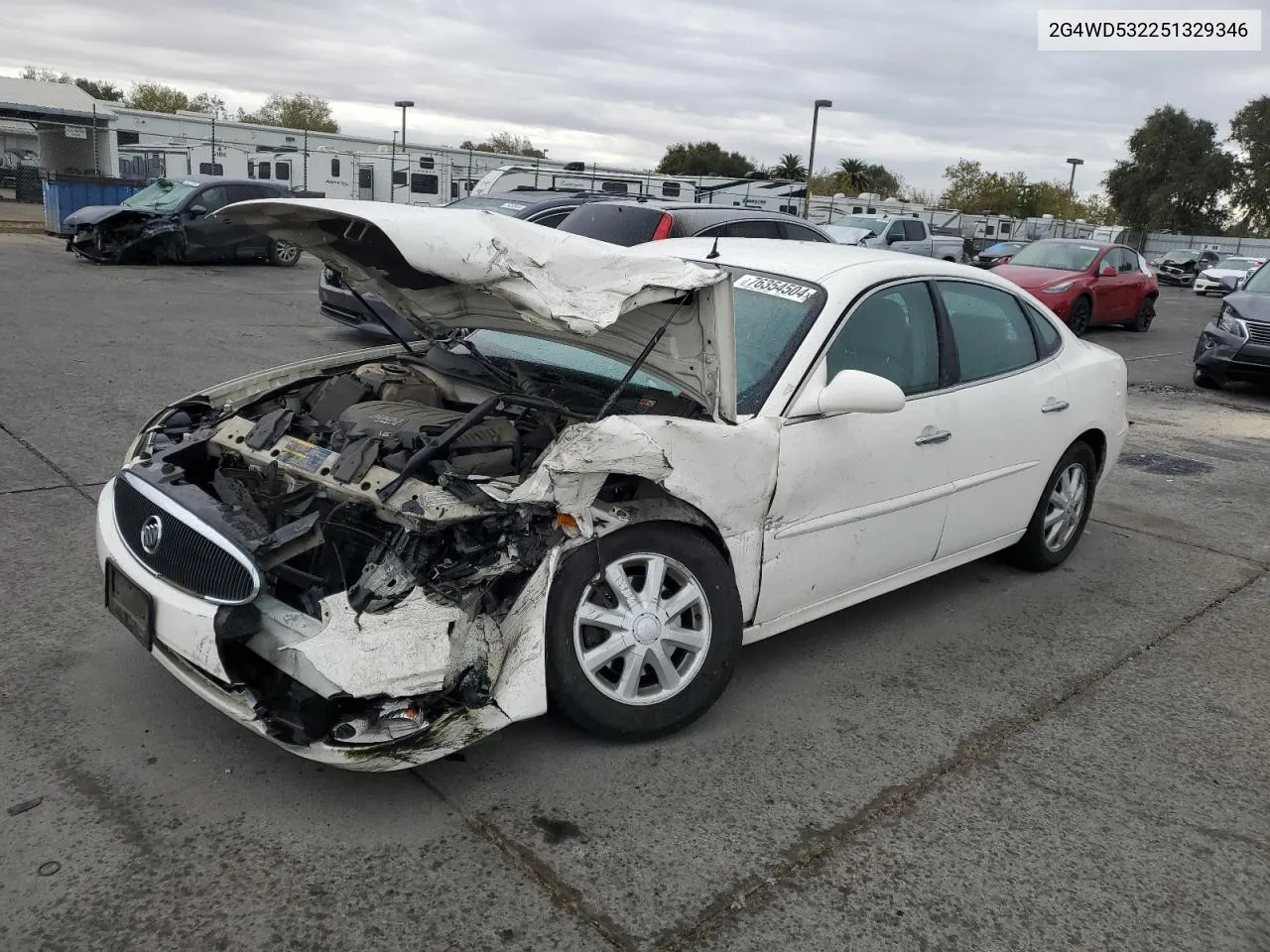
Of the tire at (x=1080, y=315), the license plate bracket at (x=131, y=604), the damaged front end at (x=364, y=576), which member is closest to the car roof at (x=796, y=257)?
the damaged front end at (x=364, y=576)

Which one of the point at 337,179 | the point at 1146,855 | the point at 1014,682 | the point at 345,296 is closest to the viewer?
the point at 1146,855

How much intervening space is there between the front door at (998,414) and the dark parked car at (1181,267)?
37116 mm

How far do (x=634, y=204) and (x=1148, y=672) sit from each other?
7.63m

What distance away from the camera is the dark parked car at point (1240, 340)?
1133 centimetres

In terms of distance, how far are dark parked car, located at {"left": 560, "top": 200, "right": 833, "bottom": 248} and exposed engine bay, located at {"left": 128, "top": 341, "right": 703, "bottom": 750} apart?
6448 mm

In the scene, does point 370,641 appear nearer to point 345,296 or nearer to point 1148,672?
point 1148,672

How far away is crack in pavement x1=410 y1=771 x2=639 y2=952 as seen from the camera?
2582mm

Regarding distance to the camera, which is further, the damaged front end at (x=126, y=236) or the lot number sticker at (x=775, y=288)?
the damaged front end at (x=126, y=236)

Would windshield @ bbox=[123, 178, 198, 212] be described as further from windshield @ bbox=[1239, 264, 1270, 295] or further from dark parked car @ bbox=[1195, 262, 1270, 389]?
windshield @ bbox=[1239, 264, 1270, 295]

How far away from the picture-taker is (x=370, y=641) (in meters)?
2.85

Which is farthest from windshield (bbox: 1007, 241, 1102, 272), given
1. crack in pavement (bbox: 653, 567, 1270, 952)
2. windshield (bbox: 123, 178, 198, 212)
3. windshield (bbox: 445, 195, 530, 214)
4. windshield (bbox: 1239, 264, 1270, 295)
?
windshield (bbox: 123, 178, 198, 212)

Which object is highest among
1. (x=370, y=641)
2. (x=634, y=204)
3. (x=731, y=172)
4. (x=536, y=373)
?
(x=731, y=172)

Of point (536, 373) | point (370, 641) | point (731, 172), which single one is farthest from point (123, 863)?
point (731, 172)

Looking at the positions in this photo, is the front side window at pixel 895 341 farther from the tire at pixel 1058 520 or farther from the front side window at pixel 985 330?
the tire at pixel 1058 520
